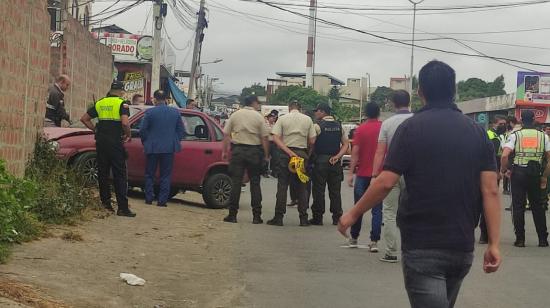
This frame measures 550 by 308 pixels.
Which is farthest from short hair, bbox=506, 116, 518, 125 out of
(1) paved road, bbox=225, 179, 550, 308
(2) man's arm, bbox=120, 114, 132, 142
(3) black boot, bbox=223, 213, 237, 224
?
(2) man's arm, bbox=120, 114, 132, 142

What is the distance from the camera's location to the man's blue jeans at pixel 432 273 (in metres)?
4.09

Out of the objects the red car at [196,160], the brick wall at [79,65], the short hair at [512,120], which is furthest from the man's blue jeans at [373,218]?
the brick wall at [79,65]

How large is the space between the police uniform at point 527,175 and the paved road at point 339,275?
0.36m

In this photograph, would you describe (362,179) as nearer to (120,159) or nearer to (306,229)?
→ (306,229)

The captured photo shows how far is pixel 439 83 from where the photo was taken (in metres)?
4.36

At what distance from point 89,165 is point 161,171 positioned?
113 cm

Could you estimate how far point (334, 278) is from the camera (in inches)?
317

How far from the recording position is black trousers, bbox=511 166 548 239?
1080 centimetres

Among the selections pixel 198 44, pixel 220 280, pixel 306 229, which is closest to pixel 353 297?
pixel 220 280

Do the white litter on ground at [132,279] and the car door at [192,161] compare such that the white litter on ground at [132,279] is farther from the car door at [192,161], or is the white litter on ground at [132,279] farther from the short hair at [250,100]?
the car door at [192,161]

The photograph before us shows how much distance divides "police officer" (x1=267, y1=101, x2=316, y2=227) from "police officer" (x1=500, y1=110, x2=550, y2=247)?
2.91m

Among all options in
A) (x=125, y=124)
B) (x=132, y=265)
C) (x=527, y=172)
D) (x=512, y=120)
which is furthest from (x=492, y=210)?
(x=512, y=120)

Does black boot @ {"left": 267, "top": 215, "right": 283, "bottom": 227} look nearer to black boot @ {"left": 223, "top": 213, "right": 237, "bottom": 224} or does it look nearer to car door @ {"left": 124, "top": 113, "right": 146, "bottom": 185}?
black boot @ {"left": 223, "top": 213, "right": 237, "bottom": 224}

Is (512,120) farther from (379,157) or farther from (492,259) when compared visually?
(492,259)
